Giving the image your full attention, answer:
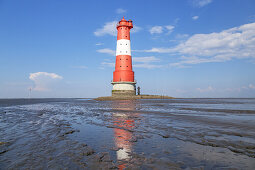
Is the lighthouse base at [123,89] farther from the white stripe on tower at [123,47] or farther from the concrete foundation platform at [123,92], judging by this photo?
the white stripe on tower at [123,47]

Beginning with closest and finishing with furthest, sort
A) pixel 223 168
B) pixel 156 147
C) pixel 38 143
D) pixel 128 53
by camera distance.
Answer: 1. pixel 223 168
2. pixel 156 147
3. pixel 38 143
4. pixel 128 53

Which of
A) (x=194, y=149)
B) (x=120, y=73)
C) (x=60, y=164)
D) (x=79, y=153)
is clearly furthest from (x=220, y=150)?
(x=120, y=73)

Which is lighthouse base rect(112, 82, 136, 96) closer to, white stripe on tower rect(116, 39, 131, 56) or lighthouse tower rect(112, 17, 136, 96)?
lighthouse tower rect(112, 17, 136, 96)

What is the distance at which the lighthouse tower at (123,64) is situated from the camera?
36.8 metres

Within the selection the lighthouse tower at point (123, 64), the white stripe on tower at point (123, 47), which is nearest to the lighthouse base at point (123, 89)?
the lighthouse tower at point (123, 64)

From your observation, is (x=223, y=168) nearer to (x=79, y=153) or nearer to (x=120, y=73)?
(x=79, y=153)

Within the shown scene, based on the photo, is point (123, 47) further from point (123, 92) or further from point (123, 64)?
point (123, 92)

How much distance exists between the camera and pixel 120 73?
122 feet

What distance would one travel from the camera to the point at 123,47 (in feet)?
120

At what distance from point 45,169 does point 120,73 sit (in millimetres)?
34770

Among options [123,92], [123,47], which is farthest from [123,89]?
[123,47]

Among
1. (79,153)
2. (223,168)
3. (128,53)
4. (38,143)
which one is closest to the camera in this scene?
(223,168)

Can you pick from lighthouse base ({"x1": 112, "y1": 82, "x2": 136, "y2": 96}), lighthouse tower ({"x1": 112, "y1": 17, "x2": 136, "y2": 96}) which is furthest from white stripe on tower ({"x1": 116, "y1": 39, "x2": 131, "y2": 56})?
lighthouse base ({"x1": 112, "y1": 82, "x2": 136, "y2": 96})

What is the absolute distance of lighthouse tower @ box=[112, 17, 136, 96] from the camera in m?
36.8
